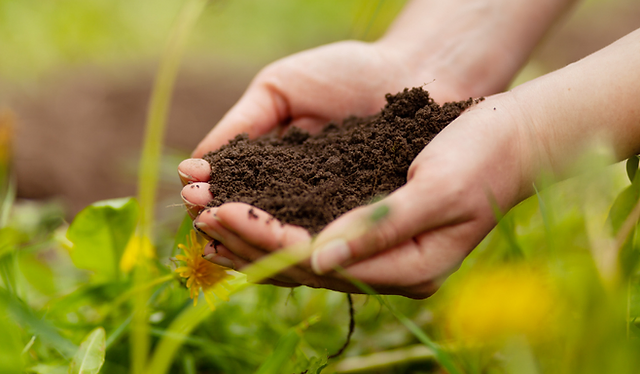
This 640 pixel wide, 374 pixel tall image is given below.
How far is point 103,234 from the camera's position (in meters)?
1.08

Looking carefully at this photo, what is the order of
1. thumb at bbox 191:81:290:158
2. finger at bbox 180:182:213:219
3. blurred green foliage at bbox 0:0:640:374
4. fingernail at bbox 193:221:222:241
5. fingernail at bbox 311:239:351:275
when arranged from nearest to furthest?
1. blurred green foliage at bbox 0:0:640:374
2. fingernail at bbox 311:239:351:275
3. fingernail at bbox 193:221:222:241
4. finger at bbox 180:182:213:219
5. thumb at bbox 191:81:290:158

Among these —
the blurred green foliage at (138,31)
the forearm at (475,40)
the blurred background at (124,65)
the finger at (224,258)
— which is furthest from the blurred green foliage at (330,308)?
the blurred green foliage at (138,31)

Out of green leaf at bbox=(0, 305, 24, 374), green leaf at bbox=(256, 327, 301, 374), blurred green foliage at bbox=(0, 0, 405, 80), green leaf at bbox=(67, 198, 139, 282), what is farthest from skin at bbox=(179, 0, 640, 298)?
blurred green foliage at bbox=(0, 0, 405, 80)

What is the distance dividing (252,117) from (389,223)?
67 cm

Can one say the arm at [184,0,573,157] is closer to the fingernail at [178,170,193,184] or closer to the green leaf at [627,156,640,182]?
the fingernail at [178,170,193,184]

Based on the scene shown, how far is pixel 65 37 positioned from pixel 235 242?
376cm

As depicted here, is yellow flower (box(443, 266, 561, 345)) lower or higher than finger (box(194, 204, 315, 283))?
lower

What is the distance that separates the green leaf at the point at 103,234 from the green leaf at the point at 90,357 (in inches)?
11.7

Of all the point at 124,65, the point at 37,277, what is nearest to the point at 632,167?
the point at 37,277

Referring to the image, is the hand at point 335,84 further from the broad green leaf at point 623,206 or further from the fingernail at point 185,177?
the broad green leaf at point 623,206

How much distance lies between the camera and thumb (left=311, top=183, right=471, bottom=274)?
71cm

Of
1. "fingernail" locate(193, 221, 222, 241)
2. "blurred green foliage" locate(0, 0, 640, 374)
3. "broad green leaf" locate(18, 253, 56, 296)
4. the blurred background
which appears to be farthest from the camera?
A: the blurred background

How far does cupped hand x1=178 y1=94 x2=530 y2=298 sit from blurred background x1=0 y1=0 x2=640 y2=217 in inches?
44.8

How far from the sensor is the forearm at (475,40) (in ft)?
4.58
